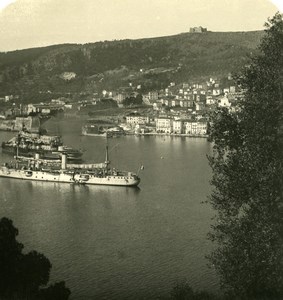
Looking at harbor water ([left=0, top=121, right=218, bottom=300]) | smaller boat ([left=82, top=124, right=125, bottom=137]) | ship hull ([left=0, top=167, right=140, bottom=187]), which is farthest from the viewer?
smaller boat ([left=82, top=124, right=125, bottom=137])

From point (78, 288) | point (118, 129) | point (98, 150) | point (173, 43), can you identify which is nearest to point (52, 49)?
point (173, 43)

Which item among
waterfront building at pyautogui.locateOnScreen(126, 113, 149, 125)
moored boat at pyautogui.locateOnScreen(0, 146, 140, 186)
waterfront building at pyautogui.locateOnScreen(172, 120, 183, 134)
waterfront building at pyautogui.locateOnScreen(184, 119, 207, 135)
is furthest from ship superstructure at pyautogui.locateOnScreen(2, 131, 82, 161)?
waterfront building at pyautogui.locateOnScreen(126, 113, 149, 125)

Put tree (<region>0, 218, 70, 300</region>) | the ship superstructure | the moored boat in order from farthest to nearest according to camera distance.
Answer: the ship superstructure < the moored boat < tree (<region>0, 218, 70, 300</region>)

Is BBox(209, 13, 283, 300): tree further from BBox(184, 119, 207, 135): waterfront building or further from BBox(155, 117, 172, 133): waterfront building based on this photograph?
BBox(155, 117, 172, 133): waterfront building

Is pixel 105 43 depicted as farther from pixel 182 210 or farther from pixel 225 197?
pixel 225 197

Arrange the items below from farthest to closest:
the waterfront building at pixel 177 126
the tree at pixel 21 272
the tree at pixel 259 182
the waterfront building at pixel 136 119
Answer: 1. the waterfront building at pixel 136 119
2. the waterfront building at pixel 177 126
3. the tree at pixel 21 272
4. the tree at pixel 259 182

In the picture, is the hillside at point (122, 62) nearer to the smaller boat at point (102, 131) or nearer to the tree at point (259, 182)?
the smaller boat at point (102, 131)

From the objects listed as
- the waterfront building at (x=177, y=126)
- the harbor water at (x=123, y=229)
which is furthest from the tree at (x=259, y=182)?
the waterfront building at (x=177, y=126)

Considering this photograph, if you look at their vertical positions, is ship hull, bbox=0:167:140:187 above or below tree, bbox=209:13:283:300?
below
